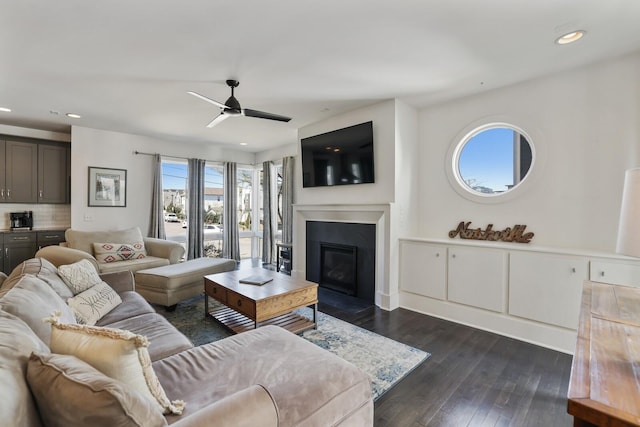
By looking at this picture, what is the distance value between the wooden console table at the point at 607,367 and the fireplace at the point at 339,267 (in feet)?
8.85

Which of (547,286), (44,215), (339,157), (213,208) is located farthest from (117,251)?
(547,286)

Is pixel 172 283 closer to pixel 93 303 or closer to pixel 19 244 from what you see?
pixel 93 303

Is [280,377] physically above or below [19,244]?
below

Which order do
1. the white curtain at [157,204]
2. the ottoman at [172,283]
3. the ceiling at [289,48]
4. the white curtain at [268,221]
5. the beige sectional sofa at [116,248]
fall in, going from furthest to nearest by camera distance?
the white curtain at [268,221], the white curtain at [157,204], the beige sectional sofa at [116,248], the ottoman at [172,283], the ceiling at [289,48]

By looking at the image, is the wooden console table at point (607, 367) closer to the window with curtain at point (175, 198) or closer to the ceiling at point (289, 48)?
the ceiling at point (289, 48)

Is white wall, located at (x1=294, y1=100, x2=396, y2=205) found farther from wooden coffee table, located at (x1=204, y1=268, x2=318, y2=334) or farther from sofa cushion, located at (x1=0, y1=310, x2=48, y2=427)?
sofa cushion, located at (x1=0, y1=310, x2=48, y2=427)

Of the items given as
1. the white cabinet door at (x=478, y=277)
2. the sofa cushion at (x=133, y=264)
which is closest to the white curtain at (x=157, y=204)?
the sofa cushion at (x=133, y=264)

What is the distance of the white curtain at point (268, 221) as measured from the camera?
250 inches

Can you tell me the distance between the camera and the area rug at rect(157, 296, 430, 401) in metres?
2.23

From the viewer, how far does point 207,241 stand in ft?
21.0

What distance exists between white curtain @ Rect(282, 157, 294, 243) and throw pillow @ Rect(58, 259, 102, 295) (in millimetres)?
3589

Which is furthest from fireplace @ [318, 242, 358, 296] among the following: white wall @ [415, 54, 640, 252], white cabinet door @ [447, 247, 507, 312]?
white wall @ [415, 54, 640, 252]

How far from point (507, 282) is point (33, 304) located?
11.9 ft

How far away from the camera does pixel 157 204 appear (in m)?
5.55
